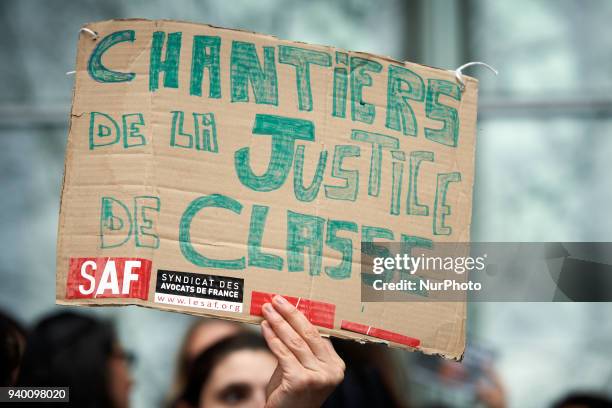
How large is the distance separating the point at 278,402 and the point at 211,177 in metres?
0.56

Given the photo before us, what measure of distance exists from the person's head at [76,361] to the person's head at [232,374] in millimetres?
277

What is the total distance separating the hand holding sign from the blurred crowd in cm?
46

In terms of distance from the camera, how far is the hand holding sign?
6.09 feet

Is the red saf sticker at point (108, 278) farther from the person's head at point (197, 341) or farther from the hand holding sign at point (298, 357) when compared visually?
the person's head at point (197, 341)

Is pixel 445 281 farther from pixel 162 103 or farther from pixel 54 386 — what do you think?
pixel 54 386

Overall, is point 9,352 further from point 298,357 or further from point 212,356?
point 298,357

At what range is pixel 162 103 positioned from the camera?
1.94m

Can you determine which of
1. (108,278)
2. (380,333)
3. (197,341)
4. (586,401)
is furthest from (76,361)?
(586,401)

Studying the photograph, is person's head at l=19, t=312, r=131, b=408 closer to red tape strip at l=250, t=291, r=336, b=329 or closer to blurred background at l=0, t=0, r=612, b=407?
red tape strip at l=250, t=291, r=336, b=329

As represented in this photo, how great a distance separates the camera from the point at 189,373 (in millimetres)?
2898

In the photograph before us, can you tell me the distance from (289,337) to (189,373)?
1145 mm

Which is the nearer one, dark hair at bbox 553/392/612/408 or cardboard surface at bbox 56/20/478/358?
cardboard surface at bbox 56/20/478/358

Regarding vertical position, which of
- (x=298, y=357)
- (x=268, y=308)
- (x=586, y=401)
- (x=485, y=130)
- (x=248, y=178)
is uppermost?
(x=485, y=130)

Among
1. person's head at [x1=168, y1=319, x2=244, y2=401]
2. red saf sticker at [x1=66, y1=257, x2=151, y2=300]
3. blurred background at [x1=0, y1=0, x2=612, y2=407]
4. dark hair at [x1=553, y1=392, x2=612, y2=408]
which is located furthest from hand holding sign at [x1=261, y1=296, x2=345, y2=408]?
blurred background at [x1=0, y1=0, x2=612, y2=407]
